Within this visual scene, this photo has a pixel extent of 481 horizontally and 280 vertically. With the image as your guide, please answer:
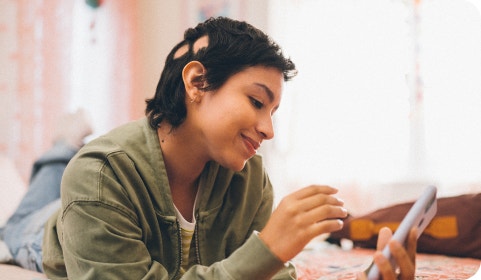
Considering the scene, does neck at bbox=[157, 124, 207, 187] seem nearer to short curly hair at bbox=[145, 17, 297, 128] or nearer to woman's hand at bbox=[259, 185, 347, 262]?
short curly hair at bbox=[145, 17, 297, 128]

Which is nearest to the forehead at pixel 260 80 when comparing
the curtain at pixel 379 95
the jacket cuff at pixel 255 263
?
the jacket cuff at pixel 255 263

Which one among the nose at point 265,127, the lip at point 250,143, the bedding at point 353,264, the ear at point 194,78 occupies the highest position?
the ear at point 194,78

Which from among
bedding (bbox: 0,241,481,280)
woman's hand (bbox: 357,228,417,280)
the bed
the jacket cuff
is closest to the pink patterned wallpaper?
the bed

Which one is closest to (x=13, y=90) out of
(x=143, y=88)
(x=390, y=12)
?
(x=143, y=88)

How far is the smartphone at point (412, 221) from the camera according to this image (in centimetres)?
70

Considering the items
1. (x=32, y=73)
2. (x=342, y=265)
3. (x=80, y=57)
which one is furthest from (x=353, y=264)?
(x=80, y=57)

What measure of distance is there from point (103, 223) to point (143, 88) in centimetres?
268

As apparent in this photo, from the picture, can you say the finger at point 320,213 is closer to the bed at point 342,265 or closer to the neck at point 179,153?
the neck at point 179,153

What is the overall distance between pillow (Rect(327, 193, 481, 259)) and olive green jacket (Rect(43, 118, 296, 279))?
0.65 metres

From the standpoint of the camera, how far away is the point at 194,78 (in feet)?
3.10

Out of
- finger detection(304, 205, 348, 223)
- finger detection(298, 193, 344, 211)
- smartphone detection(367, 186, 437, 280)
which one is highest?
finger detection(298, 193, 344, 211)

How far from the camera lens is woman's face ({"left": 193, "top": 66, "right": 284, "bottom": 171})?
89cm

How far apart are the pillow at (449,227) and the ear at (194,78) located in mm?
954

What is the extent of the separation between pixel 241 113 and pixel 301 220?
24 cm
